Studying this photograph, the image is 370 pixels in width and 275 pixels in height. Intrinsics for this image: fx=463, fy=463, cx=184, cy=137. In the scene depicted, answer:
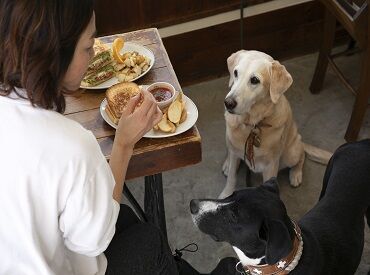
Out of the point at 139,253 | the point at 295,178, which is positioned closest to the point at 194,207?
the point at 139,253

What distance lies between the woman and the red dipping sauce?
0.40 meters

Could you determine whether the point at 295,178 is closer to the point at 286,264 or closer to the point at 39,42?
the point at 286,264

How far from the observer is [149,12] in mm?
2627

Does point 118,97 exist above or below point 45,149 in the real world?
below

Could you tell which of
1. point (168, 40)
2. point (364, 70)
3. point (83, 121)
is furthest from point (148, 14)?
point (83, 121)

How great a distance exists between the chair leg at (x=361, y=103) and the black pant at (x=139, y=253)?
4.73ft

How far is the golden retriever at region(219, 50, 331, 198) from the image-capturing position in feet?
6.32

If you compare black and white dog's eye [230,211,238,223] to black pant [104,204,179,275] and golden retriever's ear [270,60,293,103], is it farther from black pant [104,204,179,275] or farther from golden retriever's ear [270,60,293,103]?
golden retriever's ear [270,60,293,103]

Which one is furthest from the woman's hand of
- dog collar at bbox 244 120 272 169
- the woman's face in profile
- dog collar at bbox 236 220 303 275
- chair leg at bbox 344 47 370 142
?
chair leg at bbox 344 47 370 142

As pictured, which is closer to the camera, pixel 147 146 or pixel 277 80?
pixel 147 146

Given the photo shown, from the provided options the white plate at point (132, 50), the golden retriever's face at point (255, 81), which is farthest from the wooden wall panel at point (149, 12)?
the white plate at point (132, 50)

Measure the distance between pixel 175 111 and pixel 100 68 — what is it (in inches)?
13.4

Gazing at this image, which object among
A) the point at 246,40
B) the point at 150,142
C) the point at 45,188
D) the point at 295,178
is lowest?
the point at 295,178

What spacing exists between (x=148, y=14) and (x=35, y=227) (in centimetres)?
187
